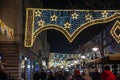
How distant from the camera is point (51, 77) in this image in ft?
78.4

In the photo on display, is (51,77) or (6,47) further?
(6,47)

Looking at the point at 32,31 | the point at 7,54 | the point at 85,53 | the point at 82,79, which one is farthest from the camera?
the point at 85,53

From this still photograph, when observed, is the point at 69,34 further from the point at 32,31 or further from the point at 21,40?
the point at 21,40

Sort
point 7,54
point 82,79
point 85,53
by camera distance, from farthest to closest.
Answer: point 85,53, point 7,54, point 82,79

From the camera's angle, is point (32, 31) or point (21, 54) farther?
point (21, 54)

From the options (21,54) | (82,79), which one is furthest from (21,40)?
(82,79)

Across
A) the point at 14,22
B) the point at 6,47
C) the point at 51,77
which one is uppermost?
the point at 14,22

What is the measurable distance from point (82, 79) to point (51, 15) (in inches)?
230

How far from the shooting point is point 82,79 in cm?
1944

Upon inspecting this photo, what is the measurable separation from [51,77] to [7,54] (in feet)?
23.7

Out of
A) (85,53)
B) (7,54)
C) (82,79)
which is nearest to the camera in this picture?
(82,79)

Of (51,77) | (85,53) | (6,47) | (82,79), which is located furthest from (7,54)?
(85,53)

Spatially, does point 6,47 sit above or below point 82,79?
above

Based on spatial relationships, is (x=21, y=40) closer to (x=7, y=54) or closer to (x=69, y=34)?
(x=7, y=54)
